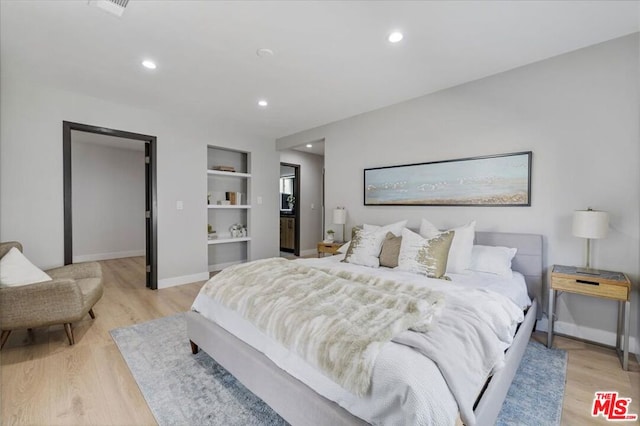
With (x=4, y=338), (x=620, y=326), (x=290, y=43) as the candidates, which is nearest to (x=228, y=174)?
(x=290, y=43)

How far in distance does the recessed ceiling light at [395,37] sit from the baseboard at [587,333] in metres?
2.92

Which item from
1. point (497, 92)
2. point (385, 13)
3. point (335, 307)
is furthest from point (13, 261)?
point (497, 92)

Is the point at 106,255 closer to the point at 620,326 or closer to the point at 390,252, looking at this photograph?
the point at 390,252

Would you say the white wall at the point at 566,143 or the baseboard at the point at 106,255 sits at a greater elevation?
the white wall at the point at 566,143

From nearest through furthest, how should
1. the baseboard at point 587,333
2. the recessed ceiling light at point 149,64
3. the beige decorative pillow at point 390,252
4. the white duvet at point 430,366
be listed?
1. the white duvet at point 430,366
2. the baseboard at point 587,333
3. the recessed ceiling light at point 149,64
4. the beige decorative pillow at point 390,252

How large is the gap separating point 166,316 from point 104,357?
0.83 metres

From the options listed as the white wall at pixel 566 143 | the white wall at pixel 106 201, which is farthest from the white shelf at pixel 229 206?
the white wall at pixel 566 143

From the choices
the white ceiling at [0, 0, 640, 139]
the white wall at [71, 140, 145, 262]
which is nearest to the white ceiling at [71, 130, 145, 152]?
the white wall at [71, 140, 145, 262]

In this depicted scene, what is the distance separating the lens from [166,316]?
307 cm

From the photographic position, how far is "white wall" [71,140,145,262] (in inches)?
230

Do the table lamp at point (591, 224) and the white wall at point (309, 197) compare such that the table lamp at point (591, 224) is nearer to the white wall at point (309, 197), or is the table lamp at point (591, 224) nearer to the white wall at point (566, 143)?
the white wall at point (566, 143)

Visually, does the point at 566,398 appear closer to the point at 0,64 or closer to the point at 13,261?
the point at 13,261

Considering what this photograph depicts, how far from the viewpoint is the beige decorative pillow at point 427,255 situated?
2.40 metres

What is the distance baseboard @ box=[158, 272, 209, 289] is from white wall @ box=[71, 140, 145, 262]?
3.18 metres
